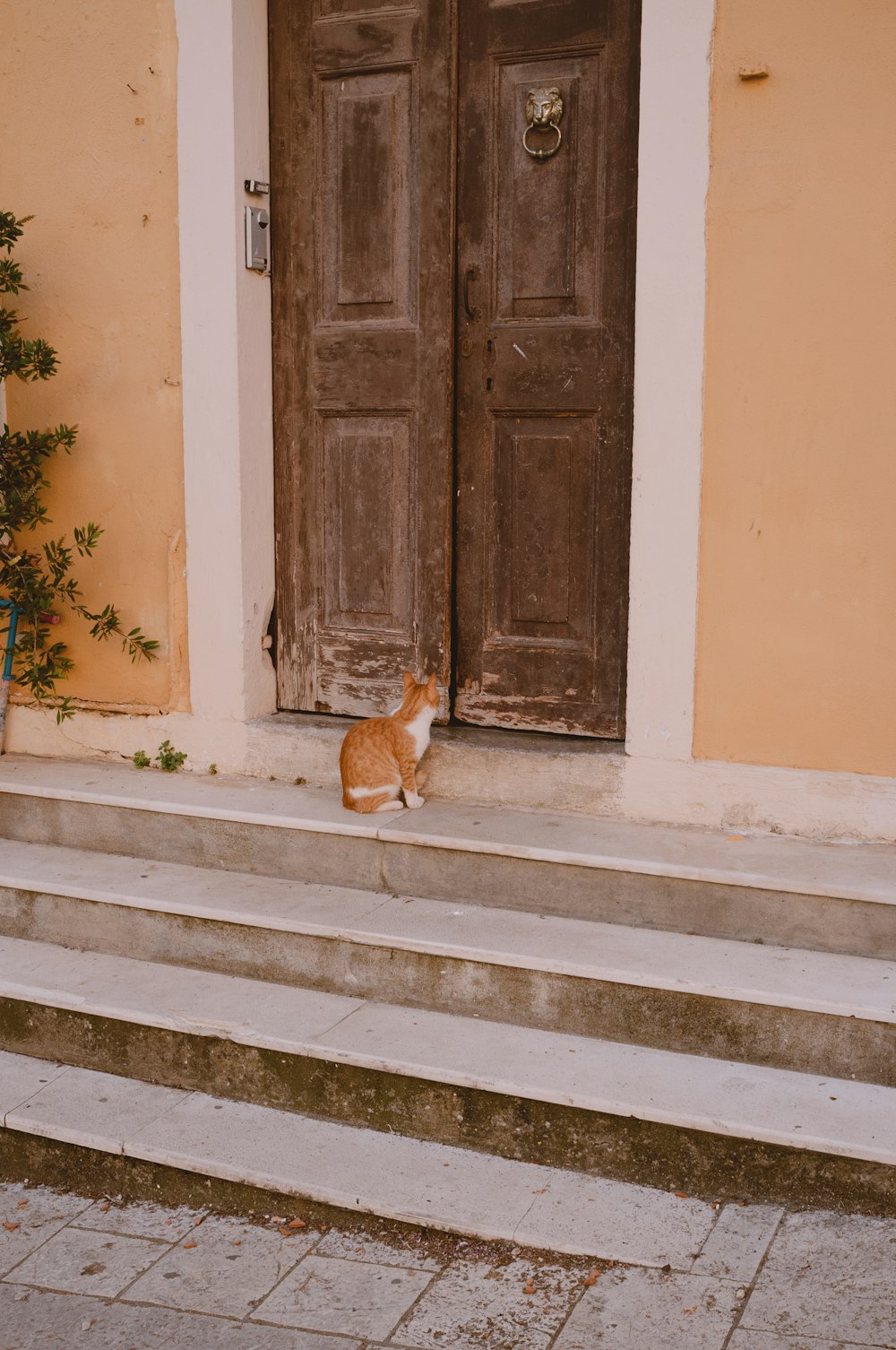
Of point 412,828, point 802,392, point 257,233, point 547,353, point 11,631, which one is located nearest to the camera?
point 802,392

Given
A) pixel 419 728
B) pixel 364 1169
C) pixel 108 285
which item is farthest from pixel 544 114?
pixel 364 1169

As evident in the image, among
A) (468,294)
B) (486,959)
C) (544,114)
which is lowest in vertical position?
(486,959)

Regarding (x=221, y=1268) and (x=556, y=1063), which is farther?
(x=556, y=1063)

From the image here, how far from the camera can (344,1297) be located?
9.35 ft

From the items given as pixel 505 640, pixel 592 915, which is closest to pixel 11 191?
pixel 505 640

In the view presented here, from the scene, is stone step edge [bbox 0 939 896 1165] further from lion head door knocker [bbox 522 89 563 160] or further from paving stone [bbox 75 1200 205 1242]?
lion head door knocker [bbox 522 89 563 160]

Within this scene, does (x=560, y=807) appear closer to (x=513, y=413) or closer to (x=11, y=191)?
(x=513, y=413)

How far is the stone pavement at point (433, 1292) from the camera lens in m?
2.67

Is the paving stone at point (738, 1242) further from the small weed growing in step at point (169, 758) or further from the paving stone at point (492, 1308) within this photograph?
the small weed growing in step at point (169, 758)

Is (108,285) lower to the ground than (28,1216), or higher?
higher

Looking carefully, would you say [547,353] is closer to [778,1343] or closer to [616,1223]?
[616,1223]

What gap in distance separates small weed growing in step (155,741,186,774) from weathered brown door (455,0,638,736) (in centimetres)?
118

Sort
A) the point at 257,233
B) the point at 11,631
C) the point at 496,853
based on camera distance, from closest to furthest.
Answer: the point at 496,853, the point at 257,233, the point at 11,631

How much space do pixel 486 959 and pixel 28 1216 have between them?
1.35 meters
